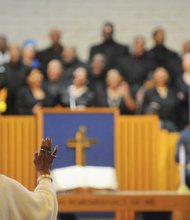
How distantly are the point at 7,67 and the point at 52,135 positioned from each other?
2.55 meters

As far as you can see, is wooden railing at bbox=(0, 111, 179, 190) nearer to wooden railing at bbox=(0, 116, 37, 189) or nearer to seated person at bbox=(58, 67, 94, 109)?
wooden railing at bbox=(0, 116, 37, 189)

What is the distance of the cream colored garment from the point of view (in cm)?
439

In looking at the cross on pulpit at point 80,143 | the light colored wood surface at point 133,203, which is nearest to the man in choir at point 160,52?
the cross on pulpit at point 80,143

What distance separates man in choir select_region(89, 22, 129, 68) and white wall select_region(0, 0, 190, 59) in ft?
3.04

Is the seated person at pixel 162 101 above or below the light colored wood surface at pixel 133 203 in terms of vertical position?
above

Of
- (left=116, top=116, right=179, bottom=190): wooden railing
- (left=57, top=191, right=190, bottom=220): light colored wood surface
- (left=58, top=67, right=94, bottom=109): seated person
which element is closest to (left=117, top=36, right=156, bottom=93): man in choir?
(left=58, top=67, right=94, bottom=109): seated person

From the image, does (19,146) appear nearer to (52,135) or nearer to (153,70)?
(52,135)

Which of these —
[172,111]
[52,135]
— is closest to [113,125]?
[52,135]

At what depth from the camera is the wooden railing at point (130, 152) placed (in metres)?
11.9

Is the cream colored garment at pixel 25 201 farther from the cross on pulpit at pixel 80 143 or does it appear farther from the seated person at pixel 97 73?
the seated person at pixel 97 73

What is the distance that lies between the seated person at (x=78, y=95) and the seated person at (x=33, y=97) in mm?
273

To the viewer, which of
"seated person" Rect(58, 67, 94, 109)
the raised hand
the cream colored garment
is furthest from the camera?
"seated person" Rect(58, 67, 94, 109)

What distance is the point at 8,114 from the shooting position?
42.0 feet

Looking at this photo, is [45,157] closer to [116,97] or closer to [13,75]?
[116,97]
